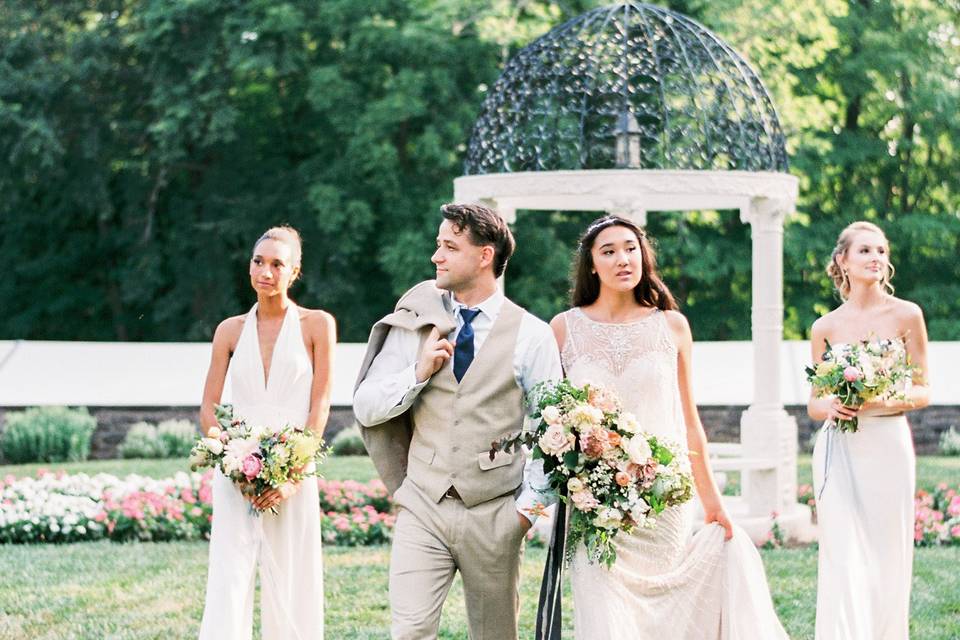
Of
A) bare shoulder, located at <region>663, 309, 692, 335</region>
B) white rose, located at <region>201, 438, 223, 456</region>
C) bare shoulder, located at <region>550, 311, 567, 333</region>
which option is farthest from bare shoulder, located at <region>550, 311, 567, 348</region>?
white rose, located at <region>201, 438, 223, 456</region>

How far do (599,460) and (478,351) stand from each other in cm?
59

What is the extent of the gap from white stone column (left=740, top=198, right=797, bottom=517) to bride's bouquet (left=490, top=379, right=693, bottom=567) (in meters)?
6.30

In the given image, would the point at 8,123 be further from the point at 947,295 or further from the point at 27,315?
the point at 947,295

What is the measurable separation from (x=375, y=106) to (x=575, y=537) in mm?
17111

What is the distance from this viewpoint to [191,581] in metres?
8.84

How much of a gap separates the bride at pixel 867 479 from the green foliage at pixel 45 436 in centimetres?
1136

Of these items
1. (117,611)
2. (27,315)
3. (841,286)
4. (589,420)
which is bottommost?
(117,611)

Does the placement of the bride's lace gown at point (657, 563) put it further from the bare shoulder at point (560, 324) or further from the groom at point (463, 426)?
the groom at point (463, 426)

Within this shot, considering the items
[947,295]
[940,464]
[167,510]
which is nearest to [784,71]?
[947,295]

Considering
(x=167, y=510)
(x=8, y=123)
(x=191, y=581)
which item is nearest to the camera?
(x=191, y=581)

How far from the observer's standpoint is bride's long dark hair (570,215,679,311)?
16.8 ft

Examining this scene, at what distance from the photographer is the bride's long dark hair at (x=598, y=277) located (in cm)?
512

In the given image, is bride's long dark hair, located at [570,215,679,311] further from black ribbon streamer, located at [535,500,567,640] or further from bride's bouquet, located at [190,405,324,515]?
bride's bouquet, located at [190,405,324,515]

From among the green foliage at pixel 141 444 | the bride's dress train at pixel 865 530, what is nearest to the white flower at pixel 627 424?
the bride's dress train at pixel 865 530
